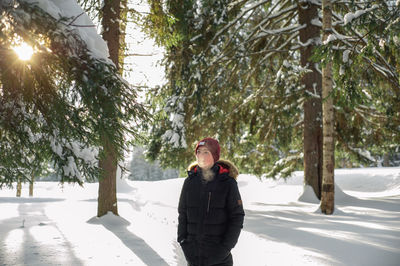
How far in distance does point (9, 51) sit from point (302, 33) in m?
10.2

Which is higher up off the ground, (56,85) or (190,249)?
(56,85)

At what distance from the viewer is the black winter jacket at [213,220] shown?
2713 millimetres

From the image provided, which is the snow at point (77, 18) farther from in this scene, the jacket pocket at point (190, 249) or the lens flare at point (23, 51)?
the jacket pocket at point (190, 249)

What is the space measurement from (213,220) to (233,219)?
0.16 meters

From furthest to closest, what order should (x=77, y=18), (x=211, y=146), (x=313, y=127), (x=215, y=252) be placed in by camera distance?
1. (x=313, y=127)
2. (x=77, y=18)
3. (x=211, y=146)
4. (x=215, y=252)

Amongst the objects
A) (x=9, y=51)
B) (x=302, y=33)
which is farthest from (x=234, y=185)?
(x=302, y=33)

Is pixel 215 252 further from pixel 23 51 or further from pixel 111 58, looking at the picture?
pixel 111 58

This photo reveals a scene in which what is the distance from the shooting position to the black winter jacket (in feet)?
8.90

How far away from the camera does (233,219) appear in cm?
272

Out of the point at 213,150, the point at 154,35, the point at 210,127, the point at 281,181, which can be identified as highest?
the point at 154,35

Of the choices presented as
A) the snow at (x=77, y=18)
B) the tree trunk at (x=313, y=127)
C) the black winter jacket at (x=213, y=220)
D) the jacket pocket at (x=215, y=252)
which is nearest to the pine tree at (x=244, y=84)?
the tree trunk at (x=313, y=127)

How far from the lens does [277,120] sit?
12.0 metres

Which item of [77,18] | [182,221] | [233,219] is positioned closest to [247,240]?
[182,221]

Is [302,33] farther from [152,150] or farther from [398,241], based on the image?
[398,241]
